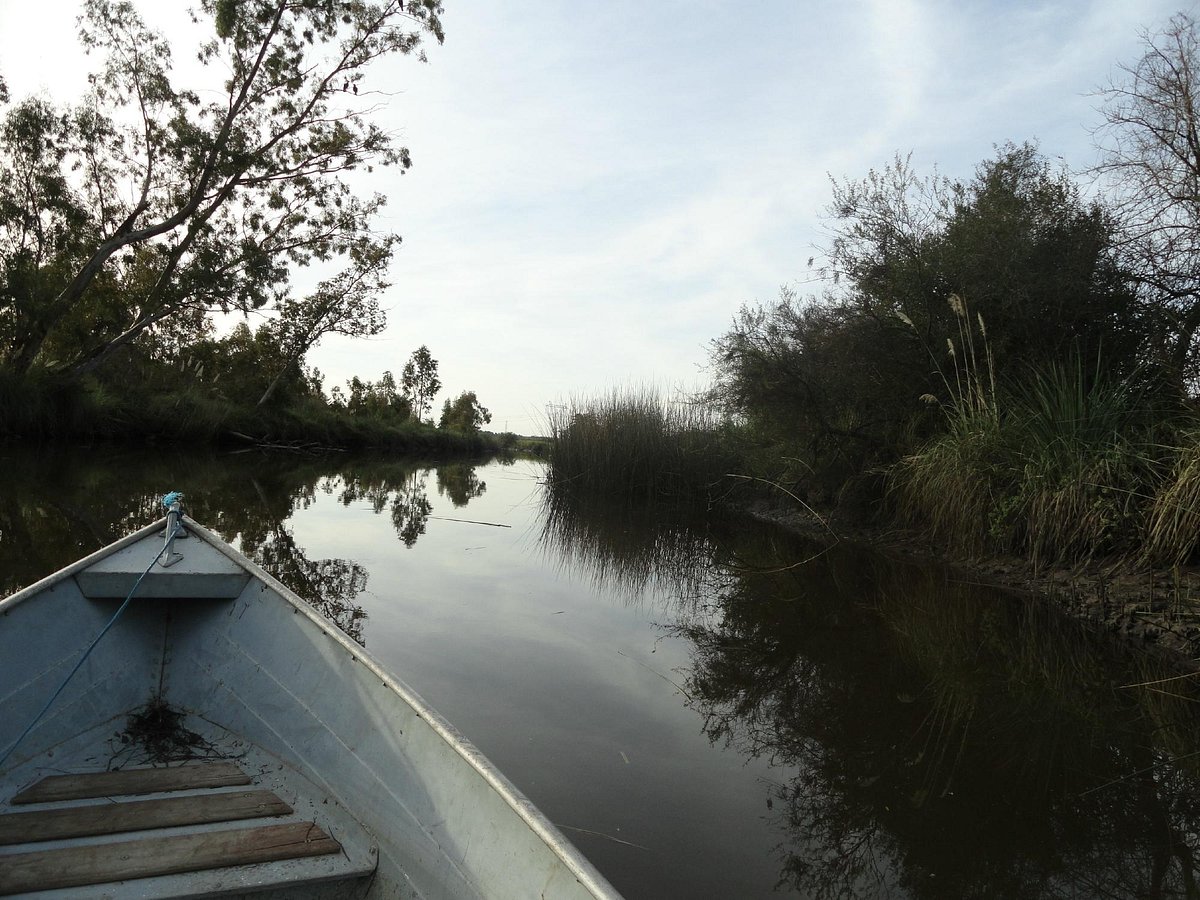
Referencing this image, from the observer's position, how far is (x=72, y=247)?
15.4 metres

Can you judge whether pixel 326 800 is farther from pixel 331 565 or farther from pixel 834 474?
pixel 834 474

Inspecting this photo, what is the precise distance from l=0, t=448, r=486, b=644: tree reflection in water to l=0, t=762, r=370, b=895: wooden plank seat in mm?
1872

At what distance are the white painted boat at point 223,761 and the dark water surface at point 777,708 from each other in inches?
24.2

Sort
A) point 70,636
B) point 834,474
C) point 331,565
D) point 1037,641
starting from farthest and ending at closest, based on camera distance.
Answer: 1. point 834,474
2. point 331,565
3. point 1037,641
4. point 70,636

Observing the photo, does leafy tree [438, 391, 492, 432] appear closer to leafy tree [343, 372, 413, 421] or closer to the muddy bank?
leafy tree [343, 372, 413, 421]

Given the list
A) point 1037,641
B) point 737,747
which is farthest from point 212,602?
point 1037,641

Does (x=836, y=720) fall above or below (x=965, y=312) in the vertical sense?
below

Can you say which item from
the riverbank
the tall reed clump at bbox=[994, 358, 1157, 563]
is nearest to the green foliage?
the tall reed clump at bbox=[994, 358, 1157, 563]

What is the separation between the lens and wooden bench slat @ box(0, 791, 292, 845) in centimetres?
167

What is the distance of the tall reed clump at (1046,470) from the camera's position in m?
4.91

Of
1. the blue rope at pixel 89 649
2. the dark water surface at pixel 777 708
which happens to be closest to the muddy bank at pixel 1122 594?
the dark water surface at pixel 777 708

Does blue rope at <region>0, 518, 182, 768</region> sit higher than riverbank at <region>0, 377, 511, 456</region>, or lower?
lower

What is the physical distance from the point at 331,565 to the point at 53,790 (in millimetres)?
3653

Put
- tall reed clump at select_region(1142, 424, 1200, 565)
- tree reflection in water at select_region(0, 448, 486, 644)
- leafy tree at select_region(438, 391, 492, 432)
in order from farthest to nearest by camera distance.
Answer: leafy tree at select_region(438, 391, 492, 432), tree reflection in water at select_region(0, 448, 486, 644), tall reed clump at select_region(1142, 424, 1200, 565)
